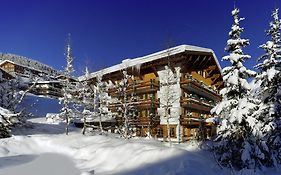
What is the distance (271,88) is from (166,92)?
14948mm

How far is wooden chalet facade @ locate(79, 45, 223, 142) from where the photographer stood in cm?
3312

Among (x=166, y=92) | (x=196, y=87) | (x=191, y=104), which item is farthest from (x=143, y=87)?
(x=196, y=87)

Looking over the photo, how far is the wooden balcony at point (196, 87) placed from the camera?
108ft

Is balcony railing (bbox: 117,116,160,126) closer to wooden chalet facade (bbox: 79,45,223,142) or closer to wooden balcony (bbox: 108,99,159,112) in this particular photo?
wooden chalet facade (bbox: 79,45,223,142)

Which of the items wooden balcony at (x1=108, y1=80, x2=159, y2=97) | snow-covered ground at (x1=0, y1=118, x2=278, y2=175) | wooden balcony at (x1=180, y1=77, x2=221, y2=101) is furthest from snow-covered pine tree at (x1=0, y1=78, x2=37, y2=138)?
wooden balcony at (x1=180, y1=77, x2=221, y2=101)

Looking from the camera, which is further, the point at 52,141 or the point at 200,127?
the point at 200,127

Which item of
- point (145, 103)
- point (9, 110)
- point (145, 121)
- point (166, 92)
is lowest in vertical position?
point (145, 121)

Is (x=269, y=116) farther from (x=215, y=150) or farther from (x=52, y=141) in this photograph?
(x=52, y=141)

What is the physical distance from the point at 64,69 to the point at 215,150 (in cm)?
2154

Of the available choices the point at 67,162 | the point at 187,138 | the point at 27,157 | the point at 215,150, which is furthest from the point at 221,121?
the point at 187,138

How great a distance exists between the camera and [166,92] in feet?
109

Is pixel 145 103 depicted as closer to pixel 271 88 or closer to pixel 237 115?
pixel 271 88

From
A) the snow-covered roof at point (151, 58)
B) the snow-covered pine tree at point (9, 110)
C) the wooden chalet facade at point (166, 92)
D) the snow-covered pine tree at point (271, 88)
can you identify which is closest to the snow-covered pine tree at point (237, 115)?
the snow-covered pine tree at point (271, 88)

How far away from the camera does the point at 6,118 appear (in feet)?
76.5
